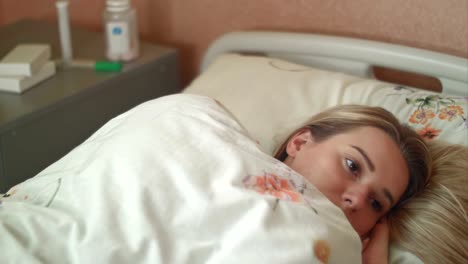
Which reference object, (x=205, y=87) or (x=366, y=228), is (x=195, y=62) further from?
(x=366, y=228)

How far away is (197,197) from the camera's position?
75 centimetres

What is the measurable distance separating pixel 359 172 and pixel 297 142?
14cm

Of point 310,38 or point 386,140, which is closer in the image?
point 386,140

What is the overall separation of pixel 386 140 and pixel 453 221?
183 millimetres

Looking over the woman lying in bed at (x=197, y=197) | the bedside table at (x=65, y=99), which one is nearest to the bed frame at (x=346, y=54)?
the bedside table at (x=65, y=99)

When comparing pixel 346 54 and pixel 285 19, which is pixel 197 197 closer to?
pixel 346 54

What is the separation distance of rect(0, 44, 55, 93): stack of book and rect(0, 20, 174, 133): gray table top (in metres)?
0.02

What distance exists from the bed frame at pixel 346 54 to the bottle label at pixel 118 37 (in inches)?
8.5

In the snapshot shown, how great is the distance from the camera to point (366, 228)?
98cm

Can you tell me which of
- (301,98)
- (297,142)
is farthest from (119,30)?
(297,142)

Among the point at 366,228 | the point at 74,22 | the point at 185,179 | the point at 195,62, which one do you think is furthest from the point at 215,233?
the point at 74,22

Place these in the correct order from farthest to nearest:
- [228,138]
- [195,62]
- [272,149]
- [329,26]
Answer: [195,62] < [329,26] < [272,149] < [228,138]

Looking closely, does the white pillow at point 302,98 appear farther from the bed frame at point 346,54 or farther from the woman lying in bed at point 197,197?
the woman lying in bed at point 197,197

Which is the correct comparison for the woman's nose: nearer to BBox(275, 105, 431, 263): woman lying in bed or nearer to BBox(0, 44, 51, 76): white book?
BBox(275, 105, 431, 263): woman lying in bed
